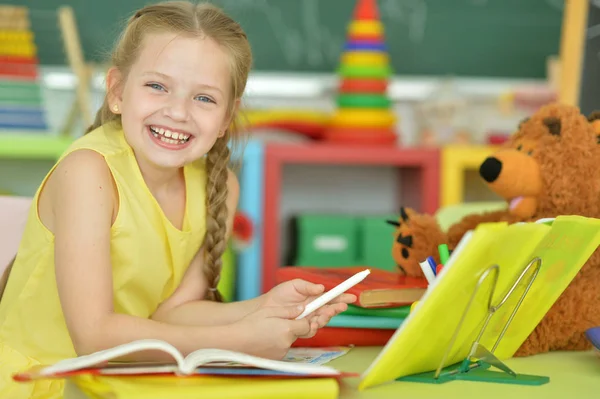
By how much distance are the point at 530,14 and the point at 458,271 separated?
2399 millimetres

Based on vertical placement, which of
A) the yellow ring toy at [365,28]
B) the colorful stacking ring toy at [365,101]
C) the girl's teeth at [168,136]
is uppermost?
the yellow ring toy at [365,28]

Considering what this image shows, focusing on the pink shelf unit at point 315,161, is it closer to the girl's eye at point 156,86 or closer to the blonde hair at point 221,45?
the blonde hair at point 221,45

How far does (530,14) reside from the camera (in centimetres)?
285

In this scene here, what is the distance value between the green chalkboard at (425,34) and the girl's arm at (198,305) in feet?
5.37

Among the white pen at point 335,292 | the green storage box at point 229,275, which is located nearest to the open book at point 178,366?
the white pen at point 335,292

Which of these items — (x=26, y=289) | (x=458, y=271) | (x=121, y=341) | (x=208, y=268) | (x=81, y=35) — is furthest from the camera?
(x=81, y=35)

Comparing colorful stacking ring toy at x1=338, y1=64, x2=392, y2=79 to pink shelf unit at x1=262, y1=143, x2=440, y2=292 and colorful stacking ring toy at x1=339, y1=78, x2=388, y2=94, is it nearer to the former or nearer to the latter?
colorful stacking ring toy at x1=339, y1=78, x2=388, y2=94

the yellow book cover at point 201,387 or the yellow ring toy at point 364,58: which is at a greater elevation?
the yellow ring toy at point 364,58

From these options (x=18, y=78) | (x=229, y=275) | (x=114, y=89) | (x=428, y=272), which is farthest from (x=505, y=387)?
(x=18, y=78)

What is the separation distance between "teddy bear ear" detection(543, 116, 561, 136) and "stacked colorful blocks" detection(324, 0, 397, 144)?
1469 millimetres

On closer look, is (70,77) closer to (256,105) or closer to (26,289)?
(256,105)

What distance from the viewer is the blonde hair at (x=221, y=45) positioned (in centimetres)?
104

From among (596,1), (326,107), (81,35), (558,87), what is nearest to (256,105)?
(326,107)

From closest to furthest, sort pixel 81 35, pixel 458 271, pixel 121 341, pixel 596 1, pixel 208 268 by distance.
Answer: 1. pixel 458 271
2. pixel 121 341
3. pixel 208 268
4. pixel 596 1
5. pixel 81 35
